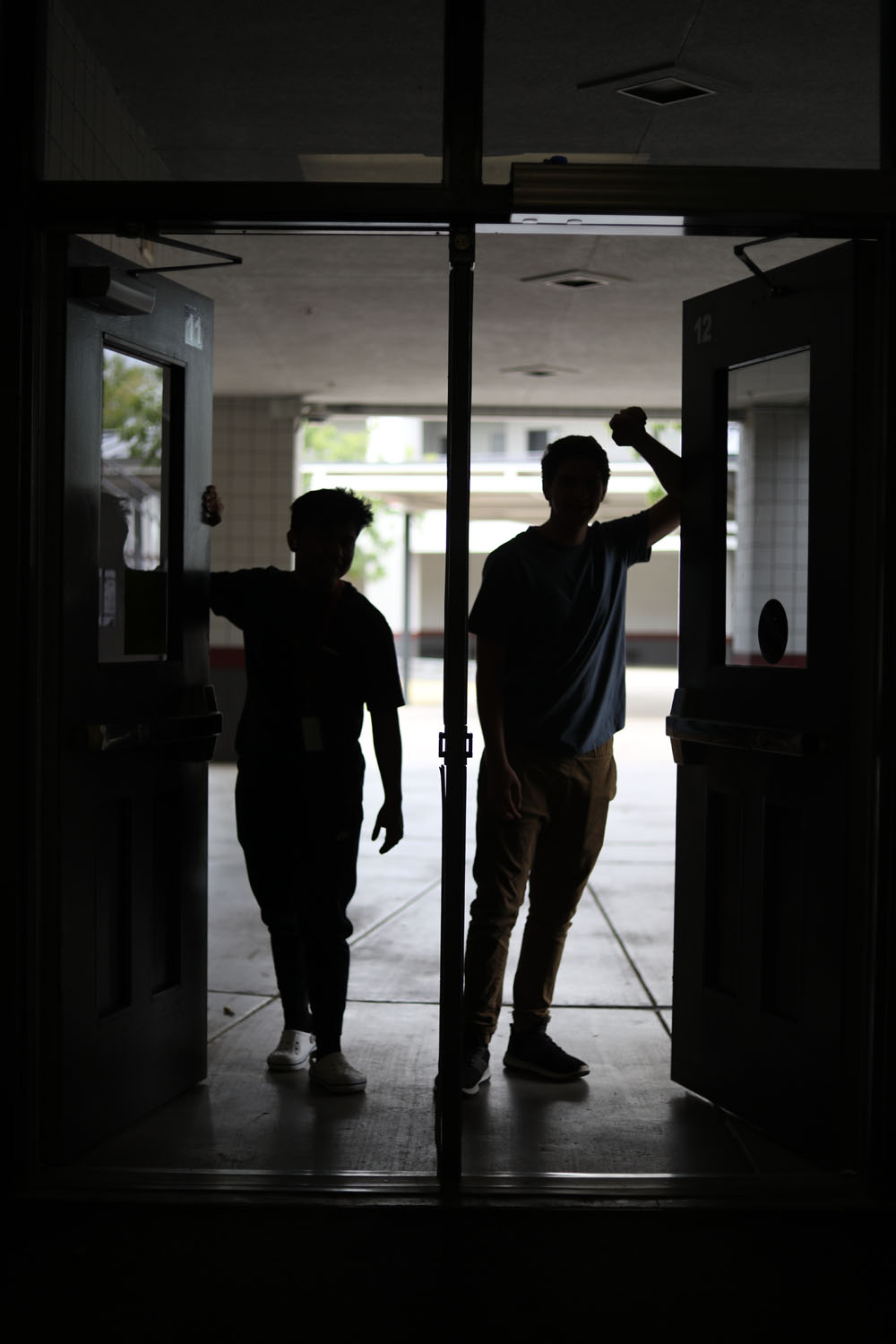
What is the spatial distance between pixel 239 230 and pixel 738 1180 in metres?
2.27

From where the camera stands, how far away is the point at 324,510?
308 cm

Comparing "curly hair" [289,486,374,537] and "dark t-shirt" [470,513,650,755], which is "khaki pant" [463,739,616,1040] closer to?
"dark t-shirt" [470,513,650,755]

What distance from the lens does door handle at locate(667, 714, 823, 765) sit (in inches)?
103

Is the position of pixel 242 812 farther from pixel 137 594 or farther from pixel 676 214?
pixel 676 214

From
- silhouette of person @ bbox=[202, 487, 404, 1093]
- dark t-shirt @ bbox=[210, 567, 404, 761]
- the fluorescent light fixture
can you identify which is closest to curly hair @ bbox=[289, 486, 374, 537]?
silhouette of person @ bbox=[202, 487, 404, 1093]

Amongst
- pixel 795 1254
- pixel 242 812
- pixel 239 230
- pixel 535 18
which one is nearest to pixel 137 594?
pixel 242 812

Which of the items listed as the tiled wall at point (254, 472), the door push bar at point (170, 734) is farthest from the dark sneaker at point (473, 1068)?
the tiled wall at point (254, 472)

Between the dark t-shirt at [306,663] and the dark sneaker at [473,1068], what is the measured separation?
32.6 inches

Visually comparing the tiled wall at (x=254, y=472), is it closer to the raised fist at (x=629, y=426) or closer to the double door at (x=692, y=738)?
the double door at (x=692, y=738)

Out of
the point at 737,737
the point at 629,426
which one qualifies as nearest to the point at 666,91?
the point at 629,426

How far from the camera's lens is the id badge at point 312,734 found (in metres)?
Result: 2.99

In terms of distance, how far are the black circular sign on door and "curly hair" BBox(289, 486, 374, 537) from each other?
1.03 m

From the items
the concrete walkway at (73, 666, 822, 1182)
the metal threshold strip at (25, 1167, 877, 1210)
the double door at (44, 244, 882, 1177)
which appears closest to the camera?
the metal threshold strip at (25, 1167, 877, 1210)

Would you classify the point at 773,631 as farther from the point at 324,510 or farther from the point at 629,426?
the point at 324,510
